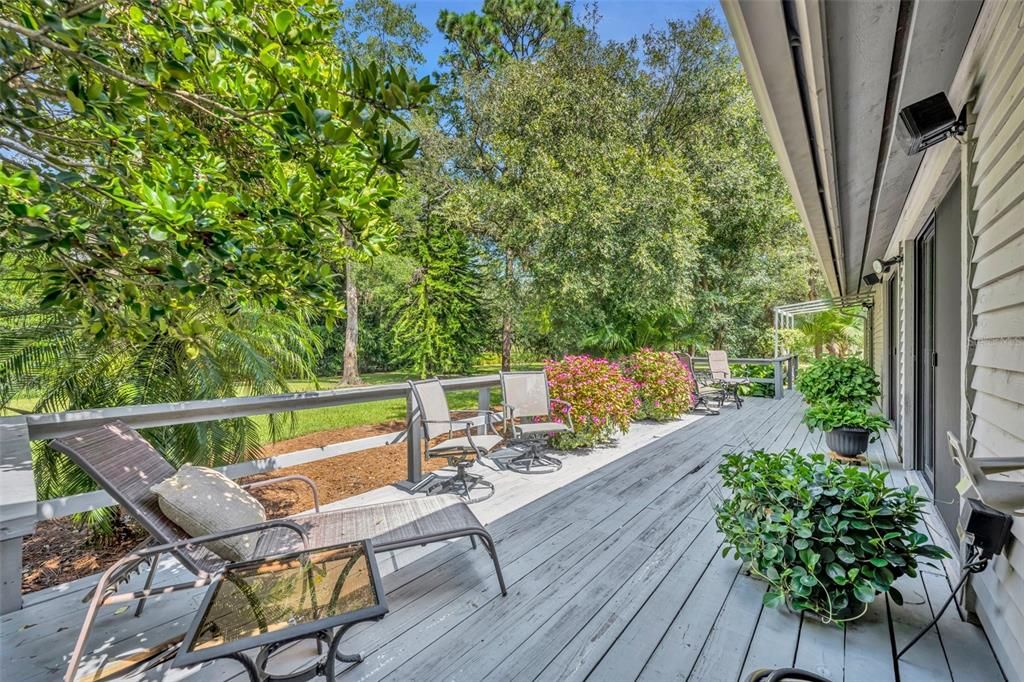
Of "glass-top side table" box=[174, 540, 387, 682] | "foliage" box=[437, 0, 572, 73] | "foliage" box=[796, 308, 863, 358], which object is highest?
"foliage" box=[437, 0, 572, 73]

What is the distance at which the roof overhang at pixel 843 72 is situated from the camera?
5.12ft

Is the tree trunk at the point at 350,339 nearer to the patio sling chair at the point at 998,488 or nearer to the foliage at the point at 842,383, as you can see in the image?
the foliage at the point at 842,383

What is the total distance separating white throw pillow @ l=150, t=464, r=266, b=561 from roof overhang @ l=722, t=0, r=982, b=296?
2672mm

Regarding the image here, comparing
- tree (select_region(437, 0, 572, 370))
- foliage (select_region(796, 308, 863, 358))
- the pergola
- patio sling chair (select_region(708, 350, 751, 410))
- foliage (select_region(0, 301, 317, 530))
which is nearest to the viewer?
foliage (select_region(0, 301, 317, 530))

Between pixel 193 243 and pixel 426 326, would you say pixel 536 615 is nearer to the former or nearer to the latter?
pixel 193 243

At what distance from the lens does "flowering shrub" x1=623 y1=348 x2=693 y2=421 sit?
7004 millimetres

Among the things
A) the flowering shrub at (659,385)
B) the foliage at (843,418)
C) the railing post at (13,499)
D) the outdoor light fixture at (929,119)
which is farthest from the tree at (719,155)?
the railing post at (13,499)

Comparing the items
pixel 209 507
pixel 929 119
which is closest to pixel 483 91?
pixel 929 119

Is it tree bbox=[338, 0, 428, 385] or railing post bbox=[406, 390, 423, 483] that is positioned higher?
tree bbox=[338, 0, 428, 385]

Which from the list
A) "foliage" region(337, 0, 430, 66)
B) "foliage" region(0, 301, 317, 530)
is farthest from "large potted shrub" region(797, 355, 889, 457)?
"foliage" region(337, 0, 430, 66)

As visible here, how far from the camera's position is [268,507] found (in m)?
5.20

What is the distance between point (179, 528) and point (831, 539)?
276 cm

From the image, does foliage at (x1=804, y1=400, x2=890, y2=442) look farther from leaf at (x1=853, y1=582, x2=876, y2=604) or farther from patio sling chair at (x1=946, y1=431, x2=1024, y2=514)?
patio sling chair at (x1=946, y1=431, x2=1024, y2=514)

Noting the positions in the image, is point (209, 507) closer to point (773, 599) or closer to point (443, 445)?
point (443, 445)
